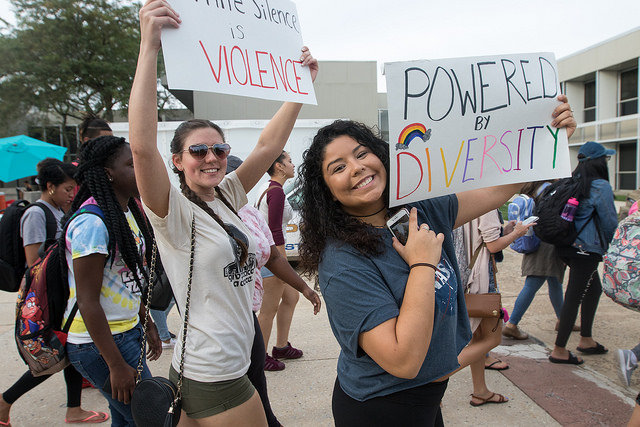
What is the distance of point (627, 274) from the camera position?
2705mm

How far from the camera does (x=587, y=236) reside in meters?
3.91

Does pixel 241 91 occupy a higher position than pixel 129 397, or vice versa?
pixel 241 91

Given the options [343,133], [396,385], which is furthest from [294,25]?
[396,385]

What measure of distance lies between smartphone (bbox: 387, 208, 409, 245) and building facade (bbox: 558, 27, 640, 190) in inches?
1025

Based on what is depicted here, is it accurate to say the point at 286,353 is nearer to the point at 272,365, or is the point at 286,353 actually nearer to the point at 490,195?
the point at 272,365

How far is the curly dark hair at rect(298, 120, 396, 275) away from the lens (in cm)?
161

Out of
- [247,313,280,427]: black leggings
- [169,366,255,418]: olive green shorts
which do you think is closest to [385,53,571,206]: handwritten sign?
[169,366,255,418]: olive green shorts

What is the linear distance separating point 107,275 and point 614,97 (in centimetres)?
3022

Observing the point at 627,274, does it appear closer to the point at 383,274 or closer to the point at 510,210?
the point at 510,210

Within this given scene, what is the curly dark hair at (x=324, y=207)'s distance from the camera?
5.29ft

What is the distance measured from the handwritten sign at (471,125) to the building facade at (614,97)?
25.4m

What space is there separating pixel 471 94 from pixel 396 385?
1143 mm

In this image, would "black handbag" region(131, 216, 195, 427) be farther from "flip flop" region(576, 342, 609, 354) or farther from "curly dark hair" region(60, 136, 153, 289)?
"flip flop" region(576, 342, 609, 354)

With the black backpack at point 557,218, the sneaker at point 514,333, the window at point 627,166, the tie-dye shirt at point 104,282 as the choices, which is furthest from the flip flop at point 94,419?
the window at point 627,166
